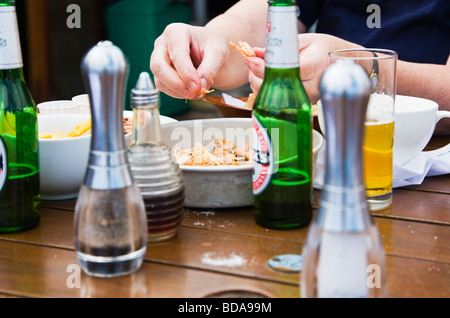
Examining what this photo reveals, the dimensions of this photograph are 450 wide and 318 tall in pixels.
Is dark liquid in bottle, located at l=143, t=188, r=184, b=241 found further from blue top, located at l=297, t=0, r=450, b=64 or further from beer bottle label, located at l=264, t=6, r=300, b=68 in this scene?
blue top, located at l=297, t=0, r=450, b=64

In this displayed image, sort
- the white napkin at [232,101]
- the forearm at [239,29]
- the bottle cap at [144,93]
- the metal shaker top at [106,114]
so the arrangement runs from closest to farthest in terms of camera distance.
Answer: the metal shaker top at [106,114] < the bottle cap at [144,93] < the white napkin at [232,101] < the forearm at [239,29]

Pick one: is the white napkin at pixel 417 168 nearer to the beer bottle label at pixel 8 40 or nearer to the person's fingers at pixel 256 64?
the person's fingers at pixel 256 64

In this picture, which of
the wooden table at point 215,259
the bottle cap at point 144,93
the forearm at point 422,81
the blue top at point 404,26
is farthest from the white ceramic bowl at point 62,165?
the blue top at point 404,26

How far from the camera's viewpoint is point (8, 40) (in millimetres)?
903

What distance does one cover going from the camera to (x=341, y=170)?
62cm

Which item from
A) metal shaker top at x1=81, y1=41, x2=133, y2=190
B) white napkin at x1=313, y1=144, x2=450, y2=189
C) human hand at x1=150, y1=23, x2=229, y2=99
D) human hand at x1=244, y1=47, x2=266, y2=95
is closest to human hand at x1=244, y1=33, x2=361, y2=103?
human hand at x1=244, y1=47, x2=266, y2=95

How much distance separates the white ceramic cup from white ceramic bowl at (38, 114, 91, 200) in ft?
1.95

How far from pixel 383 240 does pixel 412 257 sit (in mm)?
68

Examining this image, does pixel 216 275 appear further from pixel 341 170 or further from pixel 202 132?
pixel 202 132

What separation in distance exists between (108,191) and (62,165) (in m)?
0.34

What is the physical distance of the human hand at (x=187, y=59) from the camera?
1368 millimetres

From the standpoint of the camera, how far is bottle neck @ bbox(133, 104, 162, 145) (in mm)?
828

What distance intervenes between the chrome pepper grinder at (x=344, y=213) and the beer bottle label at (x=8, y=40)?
0.53 metres

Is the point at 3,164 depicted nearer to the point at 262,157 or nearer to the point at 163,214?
the point at 163,214
